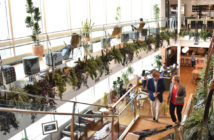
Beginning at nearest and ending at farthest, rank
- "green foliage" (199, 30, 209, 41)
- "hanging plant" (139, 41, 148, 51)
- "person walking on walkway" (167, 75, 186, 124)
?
1. "person walking on walkway" (167, 75, 186, 124)
2. "hanging plant" (139, 41, 148, 51)
3. "green foliage" (199, 30, 209, 41)

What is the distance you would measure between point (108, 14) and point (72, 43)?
7014 mm

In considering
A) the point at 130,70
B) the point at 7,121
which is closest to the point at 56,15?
the point at 130,70

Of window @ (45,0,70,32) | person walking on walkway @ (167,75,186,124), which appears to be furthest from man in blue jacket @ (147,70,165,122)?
window @ (45,0,70,32)

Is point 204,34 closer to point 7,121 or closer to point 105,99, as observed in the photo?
point 105,99

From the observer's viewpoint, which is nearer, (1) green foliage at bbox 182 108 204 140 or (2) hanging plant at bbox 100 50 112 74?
(1) green foliage at bbox 182 108 204 140

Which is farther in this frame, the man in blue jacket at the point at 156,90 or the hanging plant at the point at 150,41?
the hanging plant at the point at 150,41

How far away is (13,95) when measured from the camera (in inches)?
192

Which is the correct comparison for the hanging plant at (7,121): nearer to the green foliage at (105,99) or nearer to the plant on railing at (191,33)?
the green foliage at (105,99)

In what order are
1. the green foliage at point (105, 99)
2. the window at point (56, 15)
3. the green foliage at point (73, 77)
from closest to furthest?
the green foliage at point (73, 77), the window at point (56, 15), the green foliage at point (105, 99)

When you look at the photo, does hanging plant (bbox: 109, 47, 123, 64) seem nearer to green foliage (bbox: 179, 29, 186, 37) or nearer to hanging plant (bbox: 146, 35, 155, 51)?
hanging plant (bbox: 146, 35, 155, 51)

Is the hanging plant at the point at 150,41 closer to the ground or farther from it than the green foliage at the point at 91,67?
farther from it

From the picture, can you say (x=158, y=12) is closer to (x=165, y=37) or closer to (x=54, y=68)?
(x=165, y=37)

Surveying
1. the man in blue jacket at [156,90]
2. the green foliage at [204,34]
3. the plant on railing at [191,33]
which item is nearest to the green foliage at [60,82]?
the man in blue jacket at [156,90]

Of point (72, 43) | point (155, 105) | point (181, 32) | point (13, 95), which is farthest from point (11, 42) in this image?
point (181, 32)
